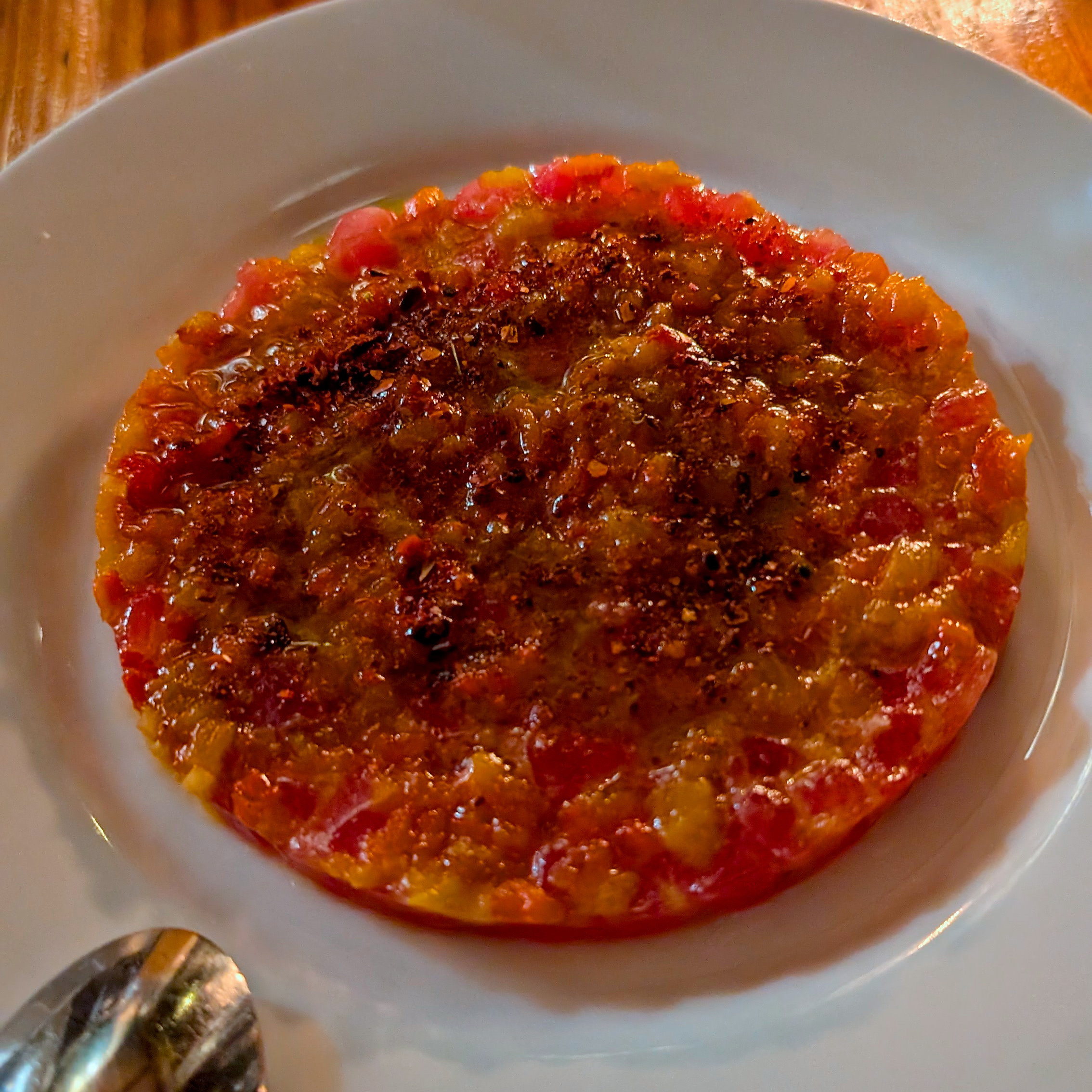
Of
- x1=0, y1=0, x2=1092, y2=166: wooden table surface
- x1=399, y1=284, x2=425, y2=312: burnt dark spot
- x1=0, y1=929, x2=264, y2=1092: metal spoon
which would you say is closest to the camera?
x1=0, y1=929, x2=264, y2=1092: metal spoon

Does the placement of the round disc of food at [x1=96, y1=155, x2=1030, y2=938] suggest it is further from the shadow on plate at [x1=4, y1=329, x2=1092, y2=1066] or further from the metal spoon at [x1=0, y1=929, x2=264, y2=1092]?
the metal spoon at [x1=0, y1=929, x2=264, y2=1092]

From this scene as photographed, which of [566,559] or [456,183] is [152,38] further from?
[566,559]

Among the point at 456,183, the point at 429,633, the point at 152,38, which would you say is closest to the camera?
the point at 429,633

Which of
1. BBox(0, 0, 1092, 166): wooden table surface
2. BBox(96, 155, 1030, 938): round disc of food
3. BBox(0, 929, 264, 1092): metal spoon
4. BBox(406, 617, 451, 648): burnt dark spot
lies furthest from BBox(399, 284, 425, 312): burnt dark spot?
BBox(0, 0, 1092, 166): wooden table surface

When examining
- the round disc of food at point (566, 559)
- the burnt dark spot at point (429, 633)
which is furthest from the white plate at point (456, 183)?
the burnt dark spot at point (429, 633)

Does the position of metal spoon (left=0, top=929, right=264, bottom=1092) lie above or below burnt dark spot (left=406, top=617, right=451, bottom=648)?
below

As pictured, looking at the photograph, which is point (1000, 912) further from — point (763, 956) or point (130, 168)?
point (130, 168)

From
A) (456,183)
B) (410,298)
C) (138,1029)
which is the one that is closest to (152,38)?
(456,183)
